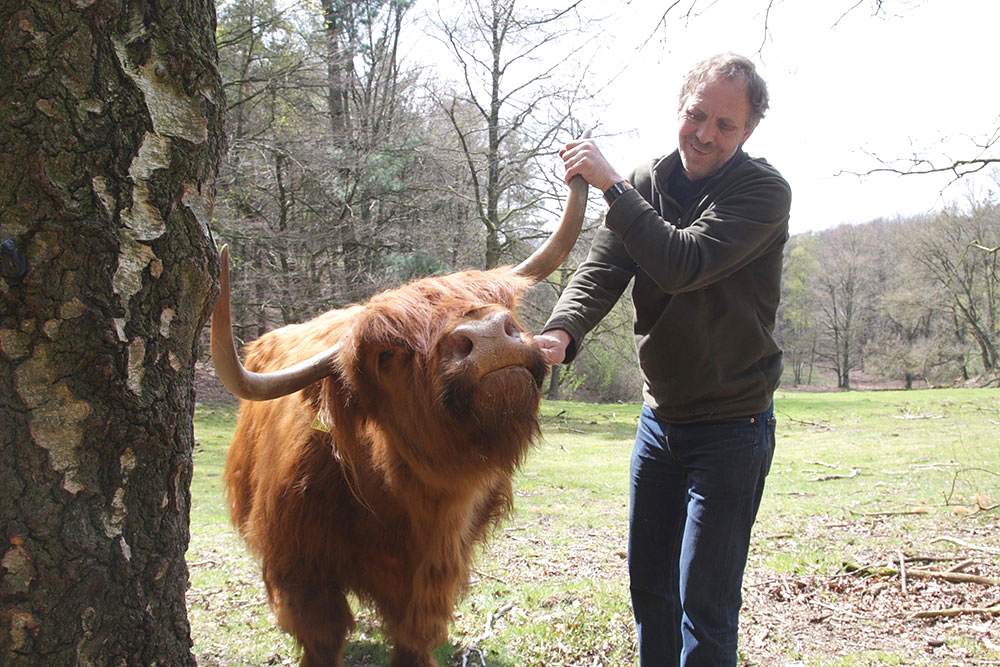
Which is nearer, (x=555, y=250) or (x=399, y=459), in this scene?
(x=399, y=459)

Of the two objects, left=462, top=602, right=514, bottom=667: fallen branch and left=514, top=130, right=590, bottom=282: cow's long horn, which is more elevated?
left=514, top=130, right=590, bottom=282: cow's long horn

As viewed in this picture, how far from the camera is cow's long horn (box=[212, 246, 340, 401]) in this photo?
8.19 feet

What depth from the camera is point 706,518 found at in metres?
2.53

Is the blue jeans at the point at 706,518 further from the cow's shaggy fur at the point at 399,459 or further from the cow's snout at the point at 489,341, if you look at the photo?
the cow's snout at the point at 489,341

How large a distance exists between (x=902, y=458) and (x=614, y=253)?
10935 millimetres

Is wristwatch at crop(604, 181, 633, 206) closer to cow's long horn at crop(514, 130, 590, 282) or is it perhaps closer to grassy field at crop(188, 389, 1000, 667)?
cow's long horn at crop(514, 130, 590, 282)

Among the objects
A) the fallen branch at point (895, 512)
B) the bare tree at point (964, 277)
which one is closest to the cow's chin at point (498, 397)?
the fallen branch at point (895, 512)

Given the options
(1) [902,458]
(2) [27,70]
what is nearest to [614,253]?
(2) [27,70]

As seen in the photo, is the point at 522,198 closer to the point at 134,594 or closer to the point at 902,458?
the point at 902,458

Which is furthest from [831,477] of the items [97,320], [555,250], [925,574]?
[97,320]

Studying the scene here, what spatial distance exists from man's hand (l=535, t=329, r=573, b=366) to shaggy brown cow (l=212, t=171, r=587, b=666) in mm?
174

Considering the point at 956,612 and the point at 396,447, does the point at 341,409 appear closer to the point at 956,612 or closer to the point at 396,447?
the point at 396,447

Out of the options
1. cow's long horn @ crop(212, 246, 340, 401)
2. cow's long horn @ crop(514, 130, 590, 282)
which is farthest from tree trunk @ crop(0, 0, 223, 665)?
cow's long horn @ crop(514, 130, 590, 282)

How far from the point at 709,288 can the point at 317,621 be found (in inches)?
92.0
